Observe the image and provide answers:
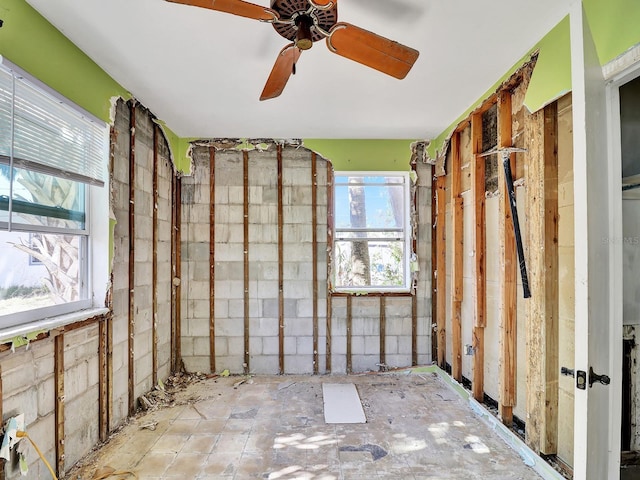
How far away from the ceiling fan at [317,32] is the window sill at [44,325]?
1.83m

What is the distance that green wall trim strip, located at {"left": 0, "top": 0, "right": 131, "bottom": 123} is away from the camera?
1.84 meters

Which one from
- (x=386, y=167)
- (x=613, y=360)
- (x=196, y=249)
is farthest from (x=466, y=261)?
(x=196, y=249)

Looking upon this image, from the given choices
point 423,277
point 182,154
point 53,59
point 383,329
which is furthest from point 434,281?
point 53,59

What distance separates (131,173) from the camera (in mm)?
3082

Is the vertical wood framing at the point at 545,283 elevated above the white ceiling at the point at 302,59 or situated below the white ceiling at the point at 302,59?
below

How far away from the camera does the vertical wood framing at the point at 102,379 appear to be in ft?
8.53

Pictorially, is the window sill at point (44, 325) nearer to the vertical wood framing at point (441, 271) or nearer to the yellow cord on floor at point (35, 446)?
the yellow cord on floor at point (35, 446)

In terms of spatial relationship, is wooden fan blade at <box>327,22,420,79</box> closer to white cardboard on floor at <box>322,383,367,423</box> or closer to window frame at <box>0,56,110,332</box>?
window frame at <box>0,56,110,332</box>

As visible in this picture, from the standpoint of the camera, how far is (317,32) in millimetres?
1614

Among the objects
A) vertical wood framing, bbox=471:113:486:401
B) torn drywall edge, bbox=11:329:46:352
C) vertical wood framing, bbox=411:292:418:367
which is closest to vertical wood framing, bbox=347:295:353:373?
vertical wood framing, bbox=411:292:418:367

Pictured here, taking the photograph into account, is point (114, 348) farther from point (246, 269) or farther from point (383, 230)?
point (383, 230)

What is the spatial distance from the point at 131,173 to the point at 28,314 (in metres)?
1.46

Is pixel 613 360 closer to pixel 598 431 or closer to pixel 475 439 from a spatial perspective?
pixel 598 431

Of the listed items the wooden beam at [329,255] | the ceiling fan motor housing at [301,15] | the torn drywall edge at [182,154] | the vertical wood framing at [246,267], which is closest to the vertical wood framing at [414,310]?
the wooden beam at [329,255]
